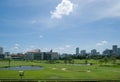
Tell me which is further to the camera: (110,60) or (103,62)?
(110,60)

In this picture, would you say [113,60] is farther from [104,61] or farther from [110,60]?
[104,61]

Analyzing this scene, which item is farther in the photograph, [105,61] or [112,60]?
[112,60]

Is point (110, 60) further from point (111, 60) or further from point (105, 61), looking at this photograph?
point (105, 61)

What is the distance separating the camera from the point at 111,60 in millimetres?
195500

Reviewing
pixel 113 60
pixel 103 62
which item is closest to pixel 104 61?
pixel 103 62

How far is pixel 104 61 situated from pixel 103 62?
198 cm

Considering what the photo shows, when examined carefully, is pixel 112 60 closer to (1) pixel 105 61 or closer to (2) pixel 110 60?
(2) pixel 110 60

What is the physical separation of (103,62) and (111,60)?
24.7 m

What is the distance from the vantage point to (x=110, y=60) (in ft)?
637

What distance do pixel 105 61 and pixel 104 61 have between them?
389 cm

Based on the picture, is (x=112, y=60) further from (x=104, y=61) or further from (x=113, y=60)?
(x=104, y=61)

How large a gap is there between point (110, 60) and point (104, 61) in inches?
970

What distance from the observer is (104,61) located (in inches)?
6742

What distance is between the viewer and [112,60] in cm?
19525
